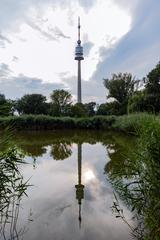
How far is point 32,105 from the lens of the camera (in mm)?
Result: 36500

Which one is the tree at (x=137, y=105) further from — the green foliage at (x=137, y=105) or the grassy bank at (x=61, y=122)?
the grassy bank at (x=61, y=122)

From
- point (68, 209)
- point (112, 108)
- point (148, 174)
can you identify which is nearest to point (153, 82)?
point (112, 108)

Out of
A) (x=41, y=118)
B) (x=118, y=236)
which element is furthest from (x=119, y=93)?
(x=118, y=236)

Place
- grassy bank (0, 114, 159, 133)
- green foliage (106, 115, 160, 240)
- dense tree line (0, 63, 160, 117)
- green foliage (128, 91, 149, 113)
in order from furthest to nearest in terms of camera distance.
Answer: dense tree line (0, 63, 160, 117)
grassy bank (0, 114, 159, 133)
green foliage (128, 91, 149, 113)
green foliage (106, 115, 160, 240)

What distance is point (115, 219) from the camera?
12.8 ft

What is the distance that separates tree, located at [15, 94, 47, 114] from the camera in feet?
118

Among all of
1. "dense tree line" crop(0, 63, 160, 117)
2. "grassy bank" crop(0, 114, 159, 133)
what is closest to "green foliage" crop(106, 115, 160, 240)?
"grassy bank" crop(0, 114, 159, 133)

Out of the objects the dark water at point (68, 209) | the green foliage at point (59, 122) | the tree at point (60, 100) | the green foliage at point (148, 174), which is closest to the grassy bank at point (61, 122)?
the green foliage at point (59, 122)

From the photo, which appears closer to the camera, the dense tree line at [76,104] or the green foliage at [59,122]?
the green foliage at [59,122]

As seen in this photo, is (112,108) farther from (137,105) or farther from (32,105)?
(137,105)

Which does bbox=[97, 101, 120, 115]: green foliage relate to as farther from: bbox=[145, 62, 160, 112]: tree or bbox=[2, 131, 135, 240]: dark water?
bbox=[2, 131, 135, 240]: dark water

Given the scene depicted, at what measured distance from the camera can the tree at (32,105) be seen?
118 feet

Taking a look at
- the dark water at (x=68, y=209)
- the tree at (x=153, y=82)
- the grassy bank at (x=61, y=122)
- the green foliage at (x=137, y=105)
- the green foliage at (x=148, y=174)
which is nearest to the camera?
the green foliage at (x=148, y=174)

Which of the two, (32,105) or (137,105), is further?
(32,105)
